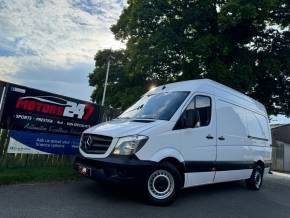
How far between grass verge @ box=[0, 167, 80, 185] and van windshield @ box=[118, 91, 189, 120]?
7.34 ft

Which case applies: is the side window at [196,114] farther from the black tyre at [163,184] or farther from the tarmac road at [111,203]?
the tarmac road at [111,203]

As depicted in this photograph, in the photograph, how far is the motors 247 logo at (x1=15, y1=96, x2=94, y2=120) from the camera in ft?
26.9

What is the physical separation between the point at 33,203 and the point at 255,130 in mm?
6638

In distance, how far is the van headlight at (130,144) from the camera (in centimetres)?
572

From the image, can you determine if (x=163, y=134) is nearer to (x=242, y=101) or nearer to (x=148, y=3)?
(x=242, y=101)

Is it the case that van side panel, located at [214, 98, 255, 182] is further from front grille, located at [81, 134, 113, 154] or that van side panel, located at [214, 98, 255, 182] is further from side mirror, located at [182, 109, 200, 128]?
front grille, located at [81, 134, 113, 154]

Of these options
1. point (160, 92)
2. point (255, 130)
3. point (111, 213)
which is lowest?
point (111, 213)

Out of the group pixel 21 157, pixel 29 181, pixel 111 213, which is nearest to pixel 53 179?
pixel 29 181

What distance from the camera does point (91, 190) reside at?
6840 mm

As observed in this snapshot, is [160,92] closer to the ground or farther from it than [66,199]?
farther from it

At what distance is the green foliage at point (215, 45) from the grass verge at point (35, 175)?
1000 cm

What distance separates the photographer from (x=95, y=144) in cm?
620

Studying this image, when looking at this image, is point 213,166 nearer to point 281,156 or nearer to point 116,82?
point 116,82

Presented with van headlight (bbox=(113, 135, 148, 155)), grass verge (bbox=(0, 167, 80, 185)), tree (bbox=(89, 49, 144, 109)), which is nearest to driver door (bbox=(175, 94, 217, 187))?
van headlight (bbox=(113, 135, 148, 155))
